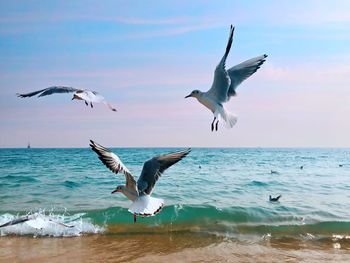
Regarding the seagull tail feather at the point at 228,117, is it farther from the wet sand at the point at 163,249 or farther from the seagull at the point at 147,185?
the wet sand at the point at 163,249

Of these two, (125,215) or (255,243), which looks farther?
Answer: (125,215)

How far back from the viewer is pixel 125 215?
11477mm

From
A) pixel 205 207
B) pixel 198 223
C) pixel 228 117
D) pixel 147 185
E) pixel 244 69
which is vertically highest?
pixel 244 69

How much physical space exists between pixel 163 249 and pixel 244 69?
3838mm

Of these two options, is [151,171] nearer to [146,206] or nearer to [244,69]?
[146,206]

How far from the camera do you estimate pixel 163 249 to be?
873cm

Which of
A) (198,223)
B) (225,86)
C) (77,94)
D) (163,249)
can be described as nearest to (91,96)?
(77,94)

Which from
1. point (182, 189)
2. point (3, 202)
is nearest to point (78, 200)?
point (3, 202)

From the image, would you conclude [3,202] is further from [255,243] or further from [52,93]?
[52,93]

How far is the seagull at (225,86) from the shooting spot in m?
5.69

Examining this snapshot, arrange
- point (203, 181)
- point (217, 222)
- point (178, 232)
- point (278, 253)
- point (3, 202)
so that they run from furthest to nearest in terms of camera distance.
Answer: point (203, 181) < point (3, 202) < point (217, 222) < point (178, 232) < point (278, 253)

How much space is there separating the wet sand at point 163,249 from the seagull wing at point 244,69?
3.20m

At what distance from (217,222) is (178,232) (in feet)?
3.86

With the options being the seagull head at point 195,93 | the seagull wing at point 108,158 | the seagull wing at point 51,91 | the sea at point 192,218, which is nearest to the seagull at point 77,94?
the seagull wing at point 51,91
